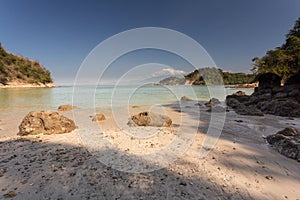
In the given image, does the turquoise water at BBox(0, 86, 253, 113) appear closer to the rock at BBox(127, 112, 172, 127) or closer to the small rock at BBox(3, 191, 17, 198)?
the rock at BBox(127, 112, 172, 127)

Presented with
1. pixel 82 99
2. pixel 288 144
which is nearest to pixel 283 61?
pixel 288 144

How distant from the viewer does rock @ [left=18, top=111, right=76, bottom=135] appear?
5.46 m

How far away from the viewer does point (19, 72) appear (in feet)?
217

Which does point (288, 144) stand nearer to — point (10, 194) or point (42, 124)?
point (10, 194)

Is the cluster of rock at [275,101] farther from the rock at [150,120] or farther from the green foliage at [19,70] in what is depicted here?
the green foliage at [19,70]

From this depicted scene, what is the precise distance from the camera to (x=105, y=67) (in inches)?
235

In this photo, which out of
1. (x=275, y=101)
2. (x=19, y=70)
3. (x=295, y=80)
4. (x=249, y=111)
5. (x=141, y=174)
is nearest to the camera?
(x=141, y=174)

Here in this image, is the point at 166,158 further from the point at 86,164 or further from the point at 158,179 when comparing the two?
the point at 86,164

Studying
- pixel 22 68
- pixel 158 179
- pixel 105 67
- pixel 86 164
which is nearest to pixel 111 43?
pixel 105 67

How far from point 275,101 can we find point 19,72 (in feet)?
294

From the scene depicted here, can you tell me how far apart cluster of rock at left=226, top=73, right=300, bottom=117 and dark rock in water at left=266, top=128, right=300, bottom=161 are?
551 cm

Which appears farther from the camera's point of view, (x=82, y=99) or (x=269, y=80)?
(x=82, y=99)

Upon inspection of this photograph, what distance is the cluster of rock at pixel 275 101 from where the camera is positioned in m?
9.62

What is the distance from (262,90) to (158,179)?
19.2 meters
